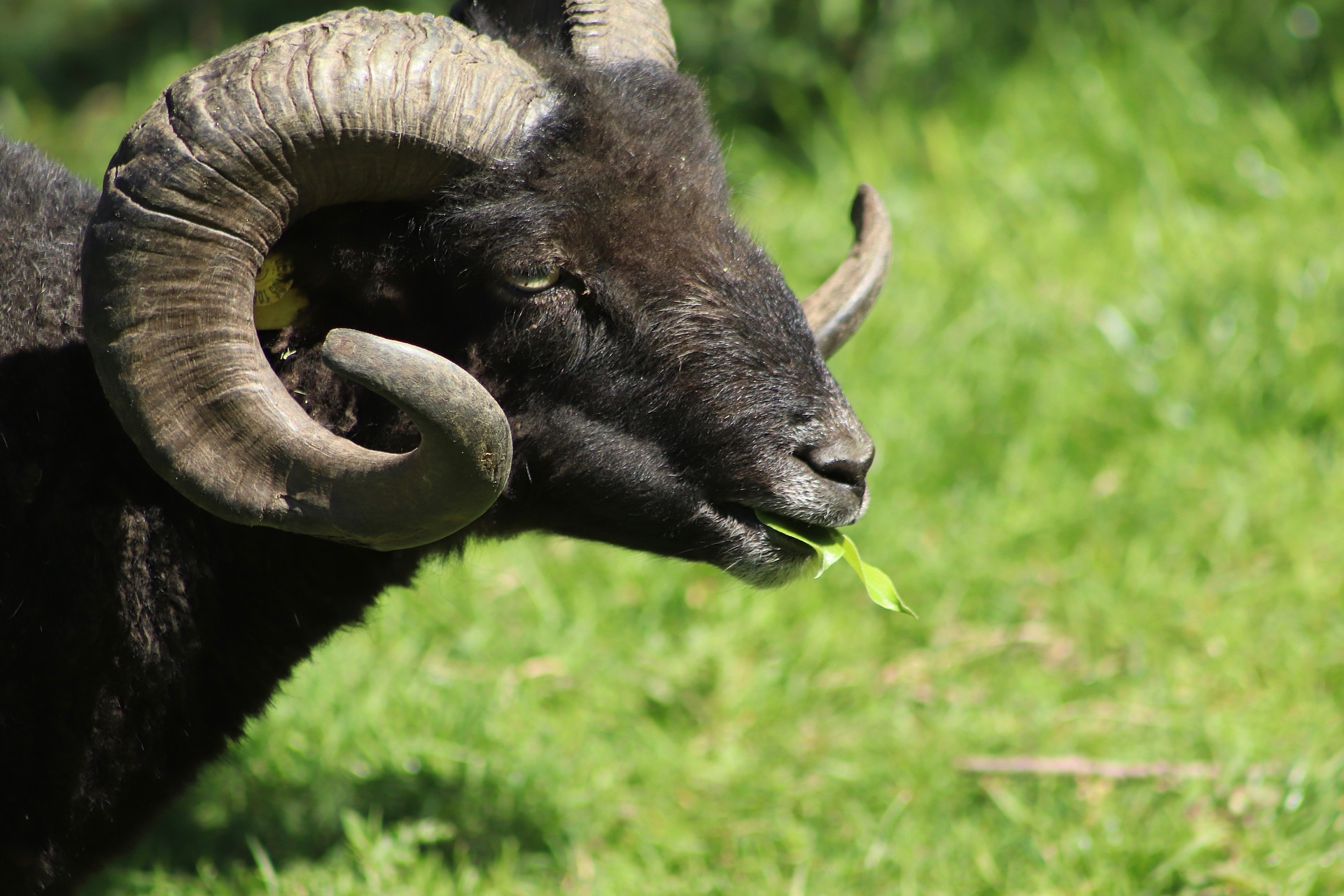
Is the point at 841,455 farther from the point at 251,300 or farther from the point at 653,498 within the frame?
the point at 251,300

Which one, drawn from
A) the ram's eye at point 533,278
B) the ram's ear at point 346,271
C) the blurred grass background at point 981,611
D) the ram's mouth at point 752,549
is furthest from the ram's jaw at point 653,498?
the blurred grass background at point 981,611

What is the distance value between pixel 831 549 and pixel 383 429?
1.15 metres

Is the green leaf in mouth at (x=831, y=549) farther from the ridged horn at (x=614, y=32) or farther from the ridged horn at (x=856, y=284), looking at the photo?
the ridged horn at (x=614, y=32)

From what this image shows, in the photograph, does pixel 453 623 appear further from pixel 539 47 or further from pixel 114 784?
pixel 539 47

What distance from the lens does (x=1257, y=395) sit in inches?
234

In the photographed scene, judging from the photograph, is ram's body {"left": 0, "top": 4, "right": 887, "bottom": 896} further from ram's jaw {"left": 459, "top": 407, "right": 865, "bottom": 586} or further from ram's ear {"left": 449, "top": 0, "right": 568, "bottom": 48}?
ram's ear {"left": 449, "top": 0, "right": 568, "bottom": 48}

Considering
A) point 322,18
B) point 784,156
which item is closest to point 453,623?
point 322,18

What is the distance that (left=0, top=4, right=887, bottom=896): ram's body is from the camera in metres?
2.93

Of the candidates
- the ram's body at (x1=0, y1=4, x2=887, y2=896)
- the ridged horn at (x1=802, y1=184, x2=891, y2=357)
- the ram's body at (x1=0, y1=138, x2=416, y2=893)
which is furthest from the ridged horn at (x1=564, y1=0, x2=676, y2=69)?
the ram's body at (x1=0, y1=138, x2=416, y2=893)

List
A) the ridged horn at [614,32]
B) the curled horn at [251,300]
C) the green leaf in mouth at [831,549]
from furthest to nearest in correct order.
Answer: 1. the ridged horn at [614,32]
2. the green leaf in mouth at [831,549]
3. the curled horn at [251,300]

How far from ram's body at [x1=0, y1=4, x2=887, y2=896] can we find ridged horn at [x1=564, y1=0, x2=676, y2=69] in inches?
4.8

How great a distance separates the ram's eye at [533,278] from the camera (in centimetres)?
296

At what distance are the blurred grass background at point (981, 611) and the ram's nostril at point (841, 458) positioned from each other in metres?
1.41

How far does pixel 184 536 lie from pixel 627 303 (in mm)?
1176
